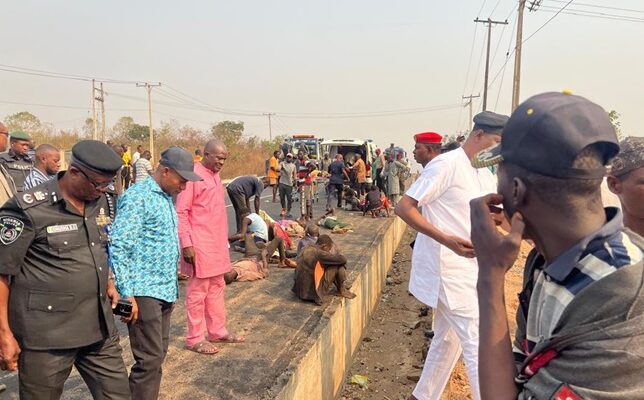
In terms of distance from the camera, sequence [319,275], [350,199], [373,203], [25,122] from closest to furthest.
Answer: [319,275] → [373,203] → [350,199] → [25,122]

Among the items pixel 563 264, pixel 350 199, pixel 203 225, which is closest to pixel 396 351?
pixel 203 225

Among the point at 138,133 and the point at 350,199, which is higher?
the point at 138,133

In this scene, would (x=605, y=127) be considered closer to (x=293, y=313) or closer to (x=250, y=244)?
(x=293, y=313)

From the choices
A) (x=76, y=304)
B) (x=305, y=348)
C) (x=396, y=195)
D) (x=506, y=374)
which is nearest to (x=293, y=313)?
(x=305, y=348)

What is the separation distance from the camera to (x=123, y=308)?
298cm

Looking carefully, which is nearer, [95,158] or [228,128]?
[95,158]

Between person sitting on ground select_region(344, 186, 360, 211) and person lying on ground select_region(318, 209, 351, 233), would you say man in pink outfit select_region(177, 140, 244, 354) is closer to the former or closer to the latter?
person lying on ground select_region(318, 209, 351, 233)

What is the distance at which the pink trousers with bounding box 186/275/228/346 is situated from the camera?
4.30 m

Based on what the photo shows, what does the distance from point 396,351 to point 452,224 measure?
3860 millimetres

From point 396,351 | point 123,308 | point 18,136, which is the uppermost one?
point 18,136

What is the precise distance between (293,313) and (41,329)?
3206 millimetres

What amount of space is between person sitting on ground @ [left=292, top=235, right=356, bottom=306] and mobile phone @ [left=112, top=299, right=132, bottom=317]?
278cm

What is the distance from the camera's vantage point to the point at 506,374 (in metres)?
1.16

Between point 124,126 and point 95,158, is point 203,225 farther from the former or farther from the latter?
point 124,126
